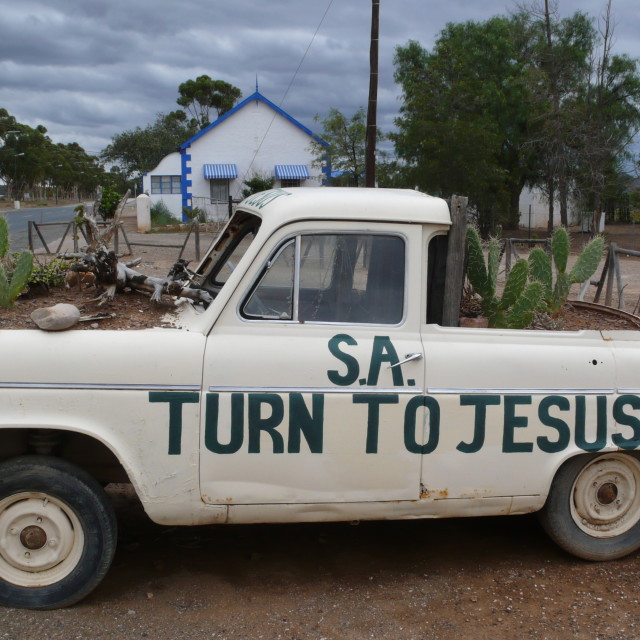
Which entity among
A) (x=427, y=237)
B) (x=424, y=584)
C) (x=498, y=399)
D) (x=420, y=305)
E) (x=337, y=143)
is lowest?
(x=424, y=584)

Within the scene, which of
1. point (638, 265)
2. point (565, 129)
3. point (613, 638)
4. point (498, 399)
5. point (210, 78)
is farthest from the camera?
point (210, 78)

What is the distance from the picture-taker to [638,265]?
789 inches

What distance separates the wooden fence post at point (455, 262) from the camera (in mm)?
3564

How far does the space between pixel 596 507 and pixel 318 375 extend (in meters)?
1.59

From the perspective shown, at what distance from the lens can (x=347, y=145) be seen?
27.3 metres

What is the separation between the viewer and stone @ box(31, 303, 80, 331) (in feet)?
10.5

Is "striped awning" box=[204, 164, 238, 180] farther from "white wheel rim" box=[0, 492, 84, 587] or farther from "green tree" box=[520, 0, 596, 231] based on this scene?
"white wheel rim" box=[0, 492, 84, 587]

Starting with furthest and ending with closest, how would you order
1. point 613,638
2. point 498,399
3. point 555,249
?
point 555,249 → point 498,399 → point 613,638

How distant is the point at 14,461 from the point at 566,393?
2444 millimetres

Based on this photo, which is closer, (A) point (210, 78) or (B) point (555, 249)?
(B) point (555, 249)

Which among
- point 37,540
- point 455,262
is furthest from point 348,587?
point 455,262

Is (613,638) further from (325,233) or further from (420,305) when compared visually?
(325,233)

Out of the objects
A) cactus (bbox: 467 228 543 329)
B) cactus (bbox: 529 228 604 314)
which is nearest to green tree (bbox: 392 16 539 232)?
cactus (bbox: 529 228 604 314)

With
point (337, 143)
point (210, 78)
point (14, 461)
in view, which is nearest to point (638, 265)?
point (337, 143)
